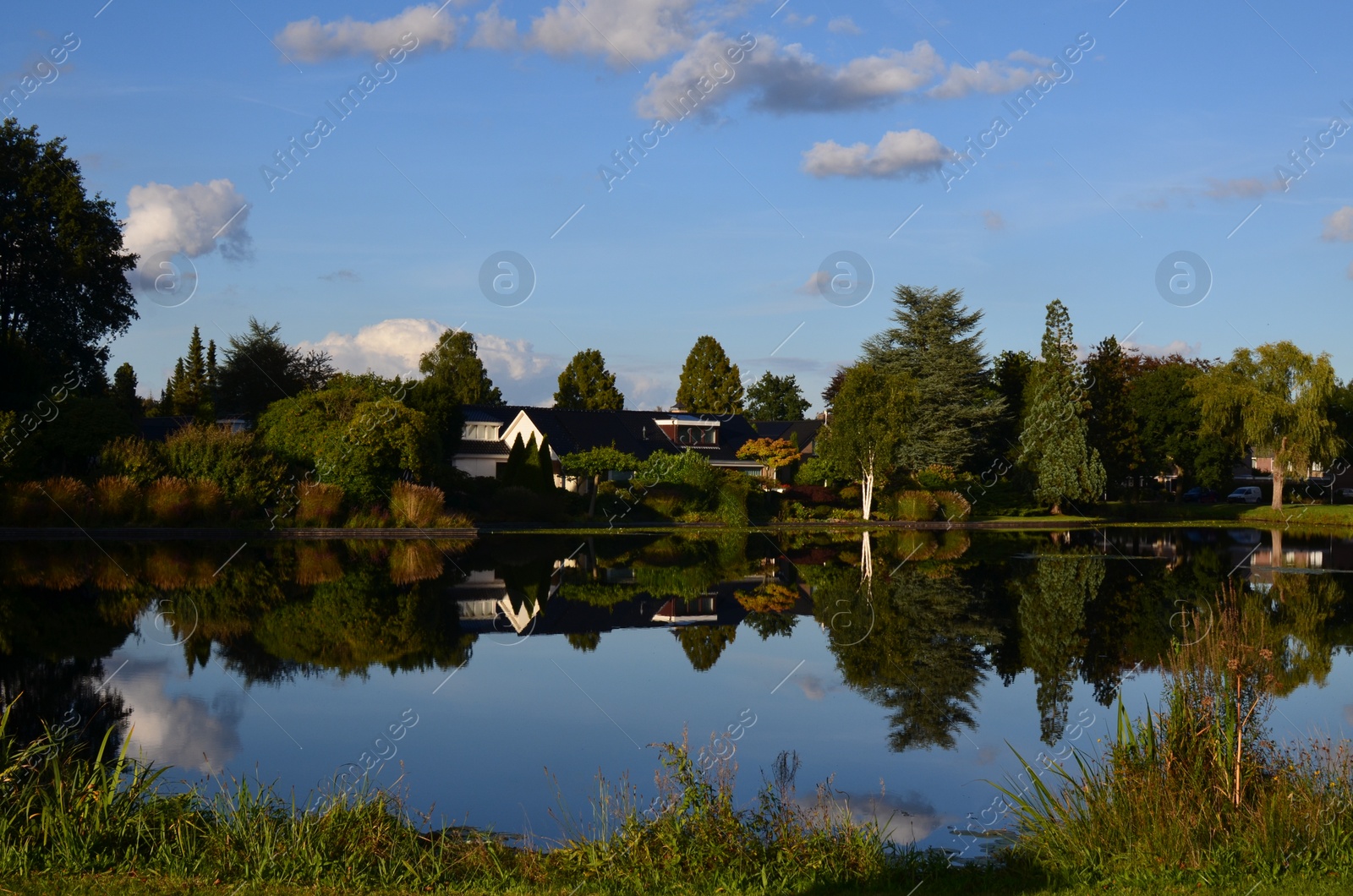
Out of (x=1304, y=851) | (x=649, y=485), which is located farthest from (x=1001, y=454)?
(x=1304, y=851)

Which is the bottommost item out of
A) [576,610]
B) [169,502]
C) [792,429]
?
[576,610]

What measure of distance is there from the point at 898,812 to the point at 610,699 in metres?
4.27

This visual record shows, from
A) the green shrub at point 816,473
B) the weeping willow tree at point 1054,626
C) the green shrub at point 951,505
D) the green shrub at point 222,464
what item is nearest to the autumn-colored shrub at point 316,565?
the green shrub at point 222,464

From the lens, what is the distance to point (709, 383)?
8175 cm

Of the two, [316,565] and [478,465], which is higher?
[478,465]

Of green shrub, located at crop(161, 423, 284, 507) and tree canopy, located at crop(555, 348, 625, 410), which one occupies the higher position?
tree canopy, located at crop(555, 348, 625, 410)

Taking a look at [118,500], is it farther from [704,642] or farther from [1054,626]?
[1054,626]

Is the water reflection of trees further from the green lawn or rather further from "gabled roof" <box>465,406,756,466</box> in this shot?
"gabled roof" <box>465,406,756,466</box>

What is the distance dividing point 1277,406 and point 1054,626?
139 feet

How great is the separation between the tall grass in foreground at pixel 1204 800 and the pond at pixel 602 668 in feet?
1.43

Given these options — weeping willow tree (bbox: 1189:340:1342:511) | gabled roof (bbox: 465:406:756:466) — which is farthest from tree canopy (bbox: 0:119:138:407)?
weeping willow tree (bbox: 1189:340:1342:511)

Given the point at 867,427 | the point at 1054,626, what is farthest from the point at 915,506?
the point at 1054,626

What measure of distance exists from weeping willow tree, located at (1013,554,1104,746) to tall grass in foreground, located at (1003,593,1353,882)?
2493mm

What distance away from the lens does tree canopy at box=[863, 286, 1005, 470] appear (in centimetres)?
5431
